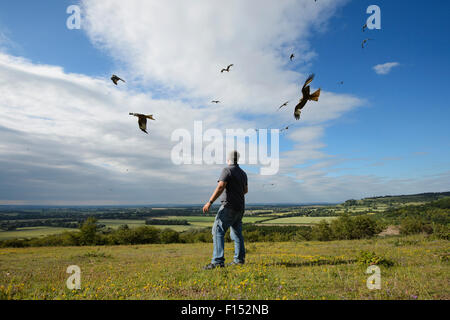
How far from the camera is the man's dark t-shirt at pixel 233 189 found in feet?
21.0

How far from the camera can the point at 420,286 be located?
4.02 m

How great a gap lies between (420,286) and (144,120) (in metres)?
5.91

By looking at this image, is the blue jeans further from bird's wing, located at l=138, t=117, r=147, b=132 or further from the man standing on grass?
bird's wing, located at l=138, t=117, r=147, b=132

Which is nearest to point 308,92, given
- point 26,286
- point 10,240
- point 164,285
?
point 164,285

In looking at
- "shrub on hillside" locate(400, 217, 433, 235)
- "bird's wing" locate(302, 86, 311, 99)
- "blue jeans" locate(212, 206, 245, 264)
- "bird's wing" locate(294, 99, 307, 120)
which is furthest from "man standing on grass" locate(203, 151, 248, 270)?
"shrub on hillside" locate(400, 217, 433, 235)

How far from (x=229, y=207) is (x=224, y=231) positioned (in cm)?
66

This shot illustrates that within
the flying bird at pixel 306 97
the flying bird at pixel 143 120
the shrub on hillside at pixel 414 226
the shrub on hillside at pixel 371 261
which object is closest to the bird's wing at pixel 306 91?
the flying bird at pixel 306 97

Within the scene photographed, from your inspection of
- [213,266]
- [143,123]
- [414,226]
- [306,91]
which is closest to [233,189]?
[213,266]

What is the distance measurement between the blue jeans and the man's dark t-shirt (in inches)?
6.5

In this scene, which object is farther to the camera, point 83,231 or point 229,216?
point 83,231

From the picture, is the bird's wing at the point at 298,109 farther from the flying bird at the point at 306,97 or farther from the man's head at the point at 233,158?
the man's head at the point at 233,158

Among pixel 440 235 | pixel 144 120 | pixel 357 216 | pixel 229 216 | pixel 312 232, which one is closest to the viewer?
pixel 144 120

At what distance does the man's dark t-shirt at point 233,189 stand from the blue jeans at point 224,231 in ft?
0.54
